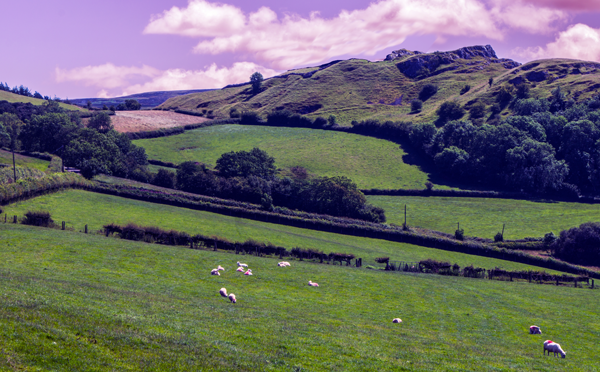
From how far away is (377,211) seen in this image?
10512 cm

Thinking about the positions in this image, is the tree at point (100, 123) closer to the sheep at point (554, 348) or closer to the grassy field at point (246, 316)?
the grassy field at point (246, 316)

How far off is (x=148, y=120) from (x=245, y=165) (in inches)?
3061

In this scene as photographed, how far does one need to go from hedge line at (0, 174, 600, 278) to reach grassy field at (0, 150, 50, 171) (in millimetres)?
33665

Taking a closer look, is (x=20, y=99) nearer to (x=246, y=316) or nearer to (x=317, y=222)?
(x=317, y=222)

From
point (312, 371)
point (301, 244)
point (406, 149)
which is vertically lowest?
point (301, 244)

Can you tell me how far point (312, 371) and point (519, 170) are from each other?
13494 cm

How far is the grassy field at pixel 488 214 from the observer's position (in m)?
104

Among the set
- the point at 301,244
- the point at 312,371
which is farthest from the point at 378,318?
the point at 301,244

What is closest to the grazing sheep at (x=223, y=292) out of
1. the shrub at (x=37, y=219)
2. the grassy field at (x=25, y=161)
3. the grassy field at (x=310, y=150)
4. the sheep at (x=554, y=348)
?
the sheep at (x=554, y=348)

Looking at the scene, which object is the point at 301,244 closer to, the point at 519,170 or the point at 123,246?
the point at 123,246

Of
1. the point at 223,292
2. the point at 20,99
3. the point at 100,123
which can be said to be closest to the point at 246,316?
the point at 223,292

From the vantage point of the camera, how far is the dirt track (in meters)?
165

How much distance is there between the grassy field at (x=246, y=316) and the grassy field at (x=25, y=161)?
6612 cm

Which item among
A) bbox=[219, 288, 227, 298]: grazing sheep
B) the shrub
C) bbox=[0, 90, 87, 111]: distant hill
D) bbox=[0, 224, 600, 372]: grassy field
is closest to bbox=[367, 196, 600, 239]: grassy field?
bbox=[0, 224, 600, 372]: grassy field
